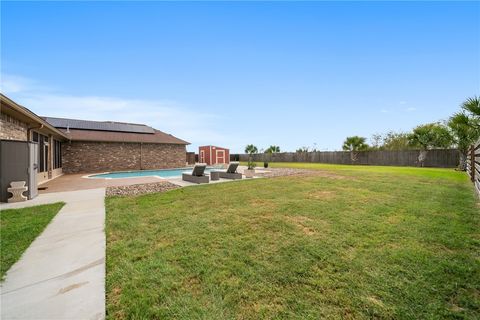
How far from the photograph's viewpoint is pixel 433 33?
10.1 meters

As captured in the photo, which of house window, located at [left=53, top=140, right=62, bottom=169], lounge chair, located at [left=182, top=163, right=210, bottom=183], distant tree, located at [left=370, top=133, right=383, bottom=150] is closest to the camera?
lounge chair, located at [left=182, top=163, right=210, bottom=183]

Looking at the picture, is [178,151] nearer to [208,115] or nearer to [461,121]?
[208,115]

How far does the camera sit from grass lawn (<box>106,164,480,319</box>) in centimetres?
209

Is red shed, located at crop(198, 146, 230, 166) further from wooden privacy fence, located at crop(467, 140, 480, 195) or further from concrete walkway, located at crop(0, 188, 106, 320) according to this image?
concrete walkway, located at crop(0, 188, 106, 320)

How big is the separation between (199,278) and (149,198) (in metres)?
5.19

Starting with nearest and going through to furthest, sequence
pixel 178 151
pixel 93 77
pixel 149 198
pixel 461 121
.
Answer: pixel 461 121
pixel 149 198
pixel 93 77
pixel 178 151

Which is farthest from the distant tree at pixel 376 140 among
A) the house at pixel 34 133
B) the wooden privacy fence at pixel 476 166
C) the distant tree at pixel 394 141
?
the house at pixel 34 133

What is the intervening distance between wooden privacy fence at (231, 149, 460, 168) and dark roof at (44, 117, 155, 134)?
18969 millimetres

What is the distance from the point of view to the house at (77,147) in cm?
727

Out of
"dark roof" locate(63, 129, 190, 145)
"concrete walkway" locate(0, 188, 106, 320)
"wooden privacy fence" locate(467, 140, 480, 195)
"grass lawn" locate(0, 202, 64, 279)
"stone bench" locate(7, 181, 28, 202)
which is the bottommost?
"concrete walkway" locate(0, 188, 106, 320)

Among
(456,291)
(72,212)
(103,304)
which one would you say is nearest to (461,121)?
(456,291)

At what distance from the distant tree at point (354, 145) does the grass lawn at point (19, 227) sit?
1181 inches

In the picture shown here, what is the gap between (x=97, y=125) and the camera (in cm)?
2211

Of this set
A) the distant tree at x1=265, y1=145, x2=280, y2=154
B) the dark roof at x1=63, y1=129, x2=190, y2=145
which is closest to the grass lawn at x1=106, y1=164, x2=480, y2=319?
the dark roof at x1=63, y1=129, x2=190, y2=145
